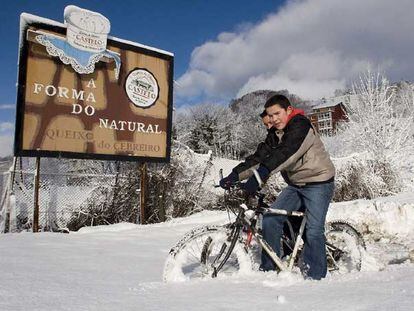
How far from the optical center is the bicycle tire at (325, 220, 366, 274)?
451 cm

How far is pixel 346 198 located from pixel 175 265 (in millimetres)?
11846

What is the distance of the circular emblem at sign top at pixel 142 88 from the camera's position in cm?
1027

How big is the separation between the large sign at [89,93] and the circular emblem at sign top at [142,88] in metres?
0.02

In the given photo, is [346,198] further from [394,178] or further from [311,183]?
[311,183]

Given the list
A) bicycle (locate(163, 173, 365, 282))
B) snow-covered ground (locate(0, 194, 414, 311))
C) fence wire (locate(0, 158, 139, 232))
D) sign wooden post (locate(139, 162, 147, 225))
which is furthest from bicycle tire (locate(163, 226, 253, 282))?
sign wooden post (locate(139, 162, 147, 225))

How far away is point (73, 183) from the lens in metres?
10.4

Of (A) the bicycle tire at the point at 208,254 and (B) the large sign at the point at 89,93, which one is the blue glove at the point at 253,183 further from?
(B) the large sign at the point at 89,93

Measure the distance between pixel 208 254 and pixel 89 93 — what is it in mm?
6881

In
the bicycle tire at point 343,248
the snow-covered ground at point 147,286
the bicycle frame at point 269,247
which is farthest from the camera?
the bicycle tire at point 343,248

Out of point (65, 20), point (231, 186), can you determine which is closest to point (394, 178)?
point (65, 20)

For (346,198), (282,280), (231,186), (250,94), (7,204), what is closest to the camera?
(282,280)

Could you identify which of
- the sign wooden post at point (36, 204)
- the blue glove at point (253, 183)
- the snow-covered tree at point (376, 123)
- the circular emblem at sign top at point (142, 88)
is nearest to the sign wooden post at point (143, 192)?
the circular emblem at sign top at point (142, 88)

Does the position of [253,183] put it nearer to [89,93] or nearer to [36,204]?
[36,204]

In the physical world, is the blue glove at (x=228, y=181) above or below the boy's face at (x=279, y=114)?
below
